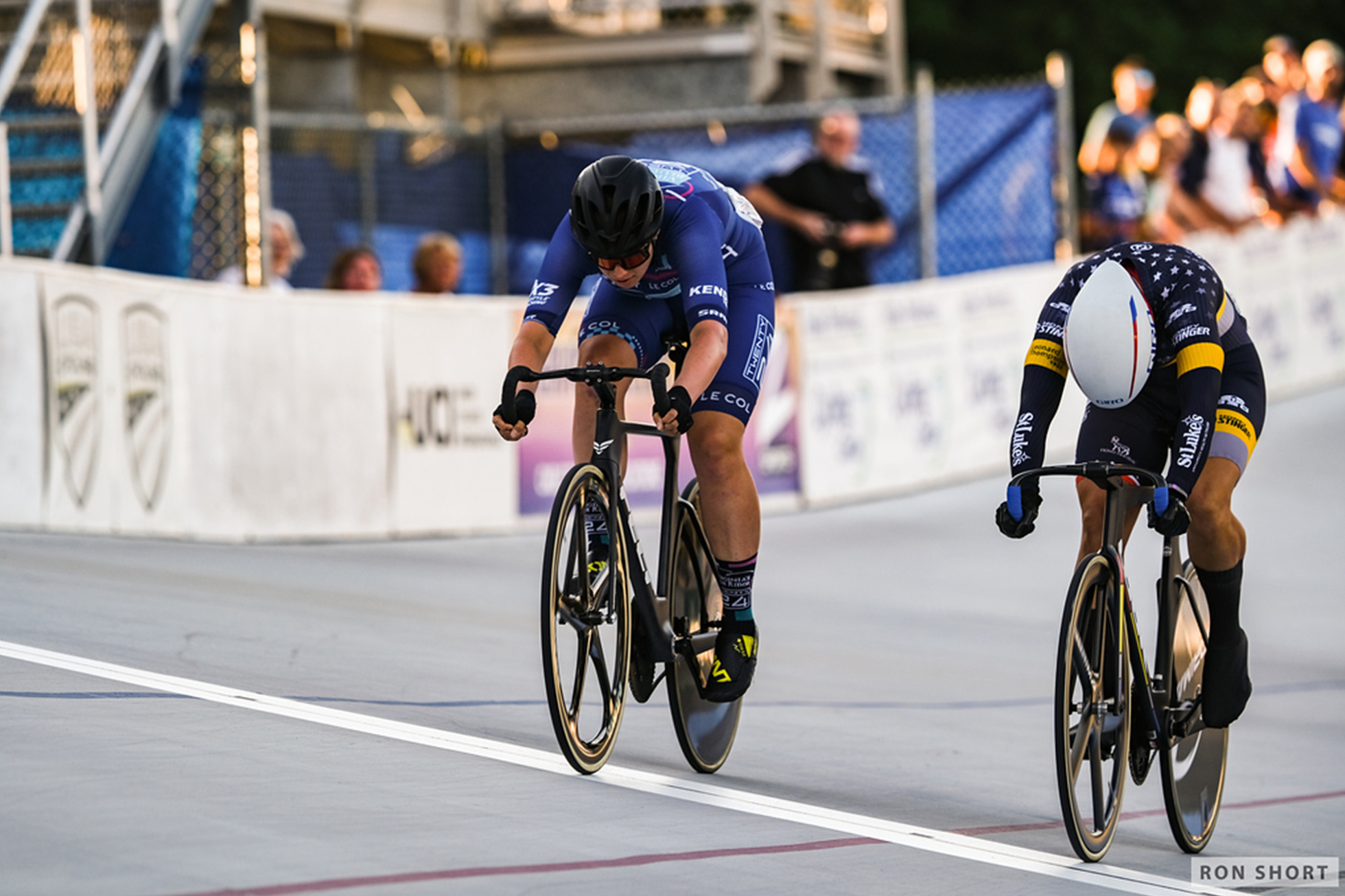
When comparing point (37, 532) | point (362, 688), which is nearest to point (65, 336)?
point (37, 532)

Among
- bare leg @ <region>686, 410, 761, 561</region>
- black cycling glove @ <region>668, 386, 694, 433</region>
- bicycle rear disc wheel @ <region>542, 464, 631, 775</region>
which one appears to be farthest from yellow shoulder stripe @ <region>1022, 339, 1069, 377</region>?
bicycle rear disc wheel @ <region>542, 464, 631, 775</region>

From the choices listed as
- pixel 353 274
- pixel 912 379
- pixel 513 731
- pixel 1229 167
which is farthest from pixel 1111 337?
pixel 1229 167

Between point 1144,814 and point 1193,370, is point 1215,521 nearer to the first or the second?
point 1193,370

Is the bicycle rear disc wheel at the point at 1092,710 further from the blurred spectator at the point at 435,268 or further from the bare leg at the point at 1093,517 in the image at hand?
the blurred spectator at the point at 435,268

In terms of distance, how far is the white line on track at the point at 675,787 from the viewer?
4637 millimetres

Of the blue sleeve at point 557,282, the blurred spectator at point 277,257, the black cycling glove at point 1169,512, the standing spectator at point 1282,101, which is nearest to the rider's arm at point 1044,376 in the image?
the black cycling glove at point 1169,512

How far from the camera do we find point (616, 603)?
16.4 ft

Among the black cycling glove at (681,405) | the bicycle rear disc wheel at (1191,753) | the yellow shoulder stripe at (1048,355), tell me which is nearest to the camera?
the black cycling glove at (681,405)

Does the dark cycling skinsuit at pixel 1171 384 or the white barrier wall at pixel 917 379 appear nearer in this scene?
the dark cycling skinsuit at pixel 1171 384

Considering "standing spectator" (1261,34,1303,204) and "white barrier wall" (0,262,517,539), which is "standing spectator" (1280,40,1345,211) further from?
"white barrier wall" (0,262,517,539)

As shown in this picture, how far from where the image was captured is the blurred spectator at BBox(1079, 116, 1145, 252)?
1347cm

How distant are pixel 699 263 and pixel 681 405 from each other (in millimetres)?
468

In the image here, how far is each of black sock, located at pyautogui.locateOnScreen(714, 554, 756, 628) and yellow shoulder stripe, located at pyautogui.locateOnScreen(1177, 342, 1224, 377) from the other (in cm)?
129

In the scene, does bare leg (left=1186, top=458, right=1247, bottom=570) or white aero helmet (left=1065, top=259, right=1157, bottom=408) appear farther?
bare leg (left=1186, top=458, right=1247, bottom=570)
